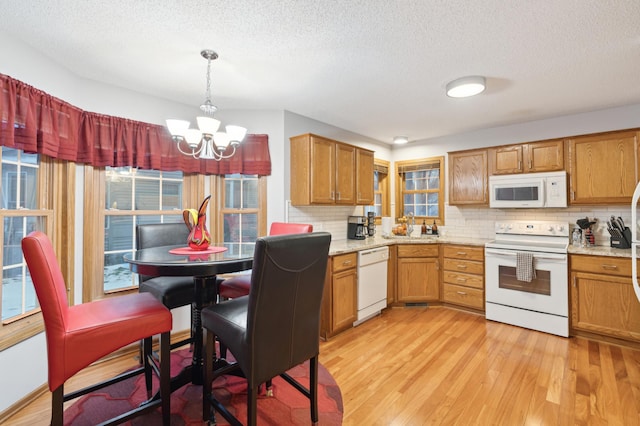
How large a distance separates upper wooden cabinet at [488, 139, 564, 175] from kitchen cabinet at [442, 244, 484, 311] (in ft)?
3.38

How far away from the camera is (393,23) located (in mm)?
1771

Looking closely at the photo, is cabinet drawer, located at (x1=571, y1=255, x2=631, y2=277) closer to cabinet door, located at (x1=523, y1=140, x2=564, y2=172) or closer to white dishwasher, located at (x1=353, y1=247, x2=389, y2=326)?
cabinet door, located at (x1=523, y1=140, x2=564, y2=172)

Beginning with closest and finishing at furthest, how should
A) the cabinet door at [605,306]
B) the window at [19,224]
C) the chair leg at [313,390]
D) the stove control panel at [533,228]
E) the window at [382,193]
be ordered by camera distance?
the chair leg at [313,390] → the window at [19,224] → the cabinet door at [605,306] → the stove control panel at [533,228] → the window at [382,193]

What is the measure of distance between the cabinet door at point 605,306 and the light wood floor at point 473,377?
0.16 m

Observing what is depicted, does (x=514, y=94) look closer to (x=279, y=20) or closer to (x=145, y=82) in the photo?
(x=279, y=20)

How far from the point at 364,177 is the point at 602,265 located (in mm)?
→ 2519

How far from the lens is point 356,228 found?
387cm

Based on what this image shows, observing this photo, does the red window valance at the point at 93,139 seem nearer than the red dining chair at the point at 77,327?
No

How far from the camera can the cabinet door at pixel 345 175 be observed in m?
3.44

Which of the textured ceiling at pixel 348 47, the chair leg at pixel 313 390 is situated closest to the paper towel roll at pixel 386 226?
the textured ceiling at pixel 348 47

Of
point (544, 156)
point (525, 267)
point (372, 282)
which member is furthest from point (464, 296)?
point (544, 156)

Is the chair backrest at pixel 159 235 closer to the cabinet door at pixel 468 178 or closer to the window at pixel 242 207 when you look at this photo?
the window at pixel 242 207

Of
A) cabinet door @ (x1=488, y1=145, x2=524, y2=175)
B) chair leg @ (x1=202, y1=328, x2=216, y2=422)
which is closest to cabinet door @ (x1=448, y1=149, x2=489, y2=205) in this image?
cabinet door @ (x1=488, y1=145, x2=524, y2=175)

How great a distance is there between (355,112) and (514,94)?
154cm
